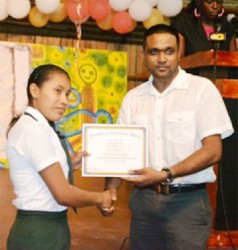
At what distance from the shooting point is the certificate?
1930mm

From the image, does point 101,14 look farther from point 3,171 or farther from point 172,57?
point 172,57

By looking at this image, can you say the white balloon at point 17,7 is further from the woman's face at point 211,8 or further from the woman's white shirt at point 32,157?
the woman's white shirt at point 32,157

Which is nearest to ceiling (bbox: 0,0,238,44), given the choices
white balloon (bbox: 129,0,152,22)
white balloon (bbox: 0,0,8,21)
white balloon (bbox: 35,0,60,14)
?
white balloon (bbox: 129,0,152,22)

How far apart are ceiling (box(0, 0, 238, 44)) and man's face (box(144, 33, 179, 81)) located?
5537 mm

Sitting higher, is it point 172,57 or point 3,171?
point 172,57

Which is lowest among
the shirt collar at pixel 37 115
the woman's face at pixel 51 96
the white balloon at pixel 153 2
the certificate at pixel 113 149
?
the certificate at pixel 113 149

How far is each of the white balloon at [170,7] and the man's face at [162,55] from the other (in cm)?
375

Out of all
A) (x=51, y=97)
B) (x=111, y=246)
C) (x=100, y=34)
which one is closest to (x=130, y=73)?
(x=100, y=34)

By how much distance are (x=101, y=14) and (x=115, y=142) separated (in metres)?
3.98

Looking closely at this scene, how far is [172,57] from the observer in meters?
2.04

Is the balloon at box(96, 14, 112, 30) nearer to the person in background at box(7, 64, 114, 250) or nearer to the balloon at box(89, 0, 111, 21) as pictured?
the balloon at box(89, 0, 111, 21)

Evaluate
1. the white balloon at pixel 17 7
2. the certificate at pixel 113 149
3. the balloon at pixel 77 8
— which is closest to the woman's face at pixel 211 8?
the certificate at pixel 113 149

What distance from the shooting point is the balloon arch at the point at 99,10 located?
18.0 feet

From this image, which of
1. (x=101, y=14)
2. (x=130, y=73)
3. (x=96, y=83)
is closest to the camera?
(x=101, y=14)
